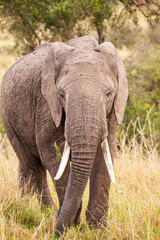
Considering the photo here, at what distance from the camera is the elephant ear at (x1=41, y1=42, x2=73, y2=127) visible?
4.01 metres

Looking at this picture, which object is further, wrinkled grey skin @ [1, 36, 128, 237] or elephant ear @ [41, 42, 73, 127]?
elephant ear @ [41, 42, 73, 127]

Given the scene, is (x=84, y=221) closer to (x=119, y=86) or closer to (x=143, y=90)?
(x=119, y=86)

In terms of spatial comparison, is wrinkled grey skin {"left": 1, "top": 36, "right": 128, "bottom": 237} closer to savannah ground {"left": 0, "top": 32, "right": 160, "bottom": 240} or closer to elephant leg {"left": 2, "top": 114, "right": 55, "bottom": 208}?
elephant leg {"left": 2, "top": 114, "right": 55, "bottom": 208}

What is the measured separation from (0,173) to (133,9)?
523cm

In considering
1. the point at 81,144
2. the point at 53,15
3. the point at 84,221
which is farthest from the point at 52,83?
the point at 53,15

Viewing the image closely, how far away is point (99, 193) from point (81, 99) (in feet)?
4.09

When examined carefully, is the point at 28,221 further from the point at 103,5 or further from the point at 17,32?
the point at 17,32

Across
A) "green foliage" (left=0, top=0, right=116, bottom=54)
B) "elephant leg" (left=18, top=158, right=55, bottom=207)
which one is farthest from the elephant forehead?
"green foliage" (left=0, top=0, right=116, bottom=54)

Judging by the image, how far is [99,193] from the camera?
439cm

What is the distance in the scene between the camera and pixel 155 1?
29.5 feet

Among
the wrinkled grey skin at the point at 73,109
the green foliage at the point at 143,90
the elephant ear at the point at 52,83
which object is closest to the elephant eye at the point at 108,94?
the wrinkled grey skin at the point at 73,109

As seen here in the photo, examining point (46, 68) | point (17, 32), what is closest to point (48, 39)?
point (17, 32)

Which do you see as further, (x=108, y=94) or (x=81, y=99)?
(x=108, y=94)

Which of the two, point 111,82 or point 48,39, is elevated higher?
point 111,82
